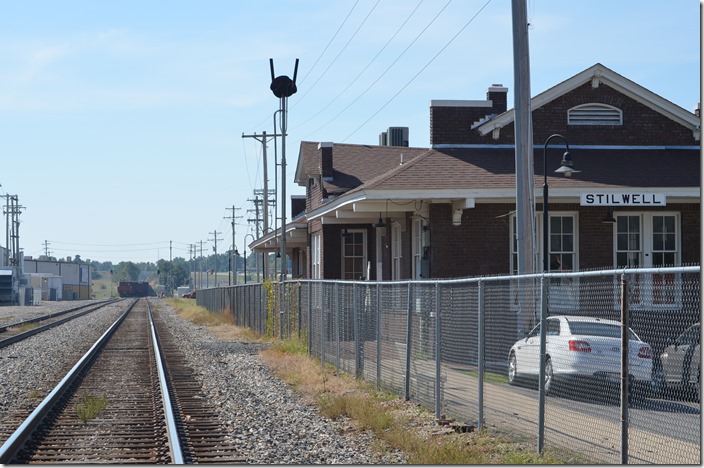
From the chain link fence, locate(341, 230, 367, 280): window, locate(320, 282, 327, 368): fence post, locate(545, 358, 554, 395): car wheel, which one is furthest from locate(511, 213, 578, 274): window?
locate(545, 358, 554, 395): car wheel

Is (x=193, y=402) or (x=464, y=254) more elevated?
(x=464, y=254)

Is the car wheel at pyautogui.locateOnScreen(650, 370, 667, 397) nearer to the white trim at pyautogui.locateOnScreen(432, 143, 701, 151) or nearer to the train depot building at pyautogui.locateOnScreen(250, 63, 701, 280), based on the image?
the train depot building at pyautogui.locateOnScreen(250, 63, 701, 280)

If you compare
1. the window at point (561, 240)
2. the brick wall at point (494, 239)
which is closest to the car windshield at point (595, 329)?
the brick wall at point (494, 239)

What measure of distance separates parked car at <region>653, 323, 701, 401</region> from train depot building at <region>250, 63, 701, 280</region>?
13815mm

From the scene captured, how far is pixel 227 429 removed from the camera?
12.1m

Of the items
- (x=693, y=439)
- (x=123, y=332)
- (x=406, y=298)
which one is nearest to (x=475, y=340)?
(x=406, y=298)

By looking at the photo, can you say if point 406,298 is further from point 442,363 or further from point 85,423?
point 85,423

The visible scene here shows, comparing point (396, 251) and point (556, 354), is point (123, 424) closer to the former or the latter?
point (556, 354)

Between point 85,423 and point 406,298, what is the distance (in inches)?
183

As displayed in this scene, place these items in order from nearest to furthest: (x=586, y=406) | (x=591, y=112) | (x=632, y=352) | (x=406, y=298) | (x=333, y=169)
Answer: (x=632, y=352)
(x=586, y=406)
(x=406, y=298)
(x=591, y=112)
(x=333, y=169)

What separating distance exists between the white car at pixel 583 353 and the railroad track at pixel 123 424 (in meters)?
3.10

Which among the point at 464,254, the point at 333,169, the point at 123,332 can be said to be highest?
the point at 333,169

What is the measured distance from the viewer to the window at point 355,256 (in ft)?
101

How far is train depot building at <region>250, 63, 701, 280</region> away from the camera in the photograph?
22.1 meters
